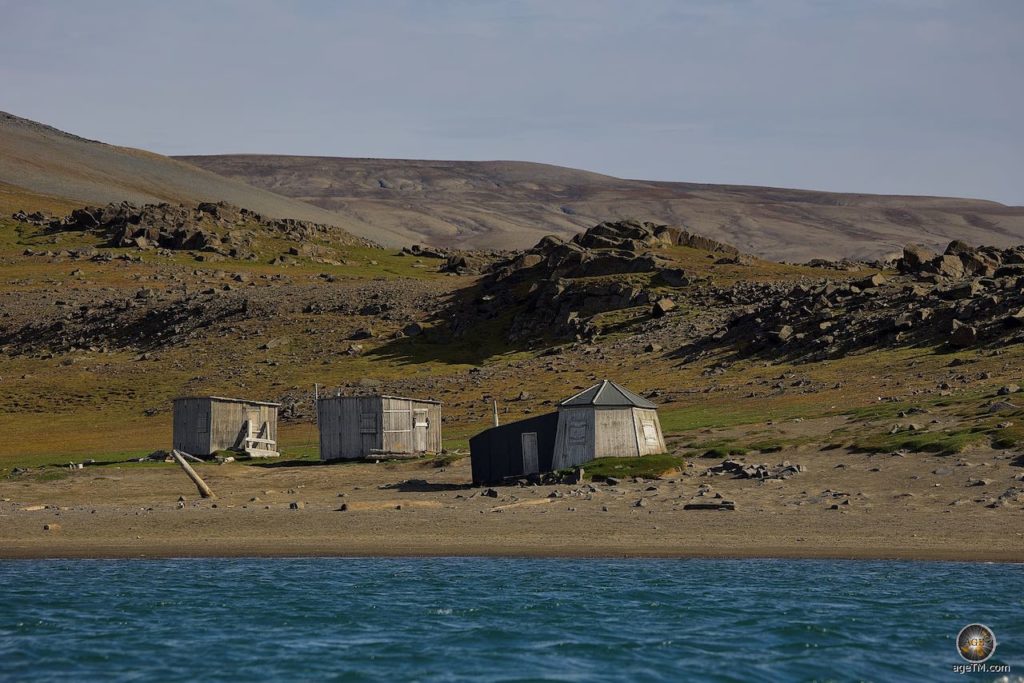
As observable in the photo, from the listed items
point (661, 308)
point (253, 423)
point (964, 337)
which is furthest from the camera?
point (661, 308)

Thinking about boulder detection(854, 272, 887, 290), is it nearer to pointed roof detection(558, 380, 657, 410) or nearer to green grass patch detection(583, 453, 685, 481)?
pointed roof detection(558, 380, 657, 410)

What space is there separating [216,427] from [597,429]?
24190 mm

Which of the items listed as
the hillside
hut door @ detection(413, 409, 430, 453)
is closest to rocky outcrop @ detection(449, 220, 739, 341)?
the hillside

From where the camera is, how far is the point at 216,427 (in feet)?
196

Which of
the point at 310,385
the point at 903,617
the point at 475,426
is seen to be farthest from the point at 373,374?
the point at 903,617

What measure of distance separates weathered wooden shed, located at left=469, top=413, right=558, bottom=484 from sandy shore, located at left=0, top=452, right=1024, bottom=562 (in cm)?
135

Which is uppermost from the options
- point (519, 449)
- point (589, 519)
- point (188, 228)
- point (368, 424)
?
point (188, 228)

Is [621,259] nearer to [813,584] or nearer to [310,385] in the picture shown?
[310,385]

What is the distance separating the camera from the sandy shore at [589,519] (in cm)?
A: 3008

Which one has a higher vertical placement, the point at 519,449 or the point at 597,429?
the point at 597,429

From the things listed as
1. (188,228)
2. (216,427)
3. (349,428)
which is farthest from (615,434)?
(188,228)

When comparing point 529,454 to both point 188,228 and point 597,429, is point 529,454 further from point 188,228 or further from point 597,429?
point 188,228

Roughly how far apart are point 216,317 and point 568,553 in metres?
85.3

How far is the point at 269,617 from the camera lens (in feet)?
82.0
